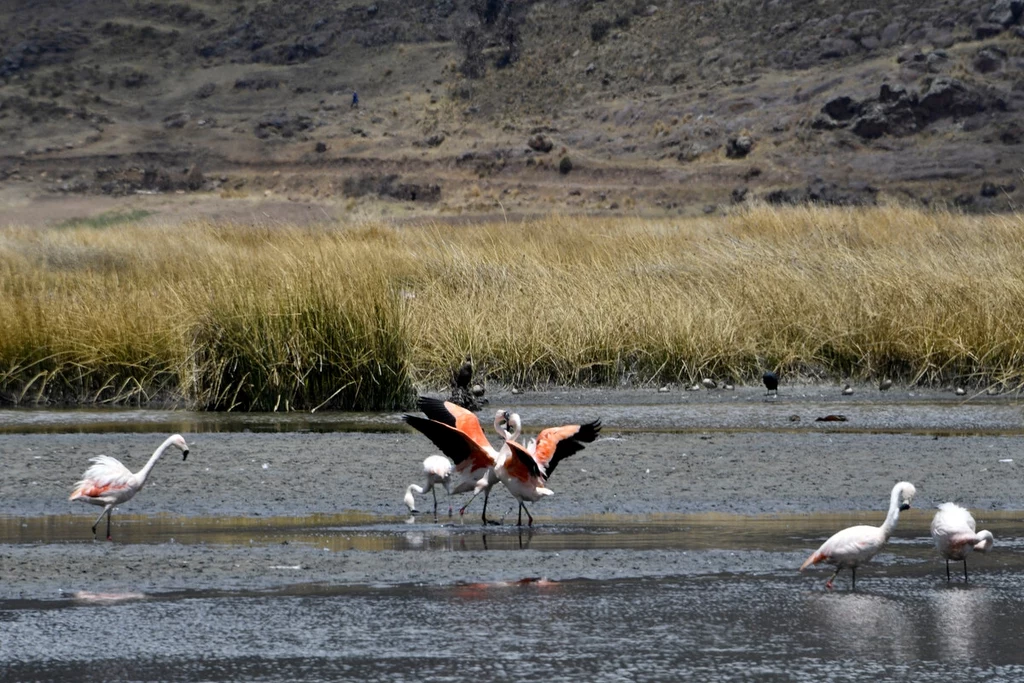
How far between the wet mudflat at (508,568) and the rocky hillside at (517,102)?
38.2m

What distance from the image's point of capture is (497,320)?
53.8 feet

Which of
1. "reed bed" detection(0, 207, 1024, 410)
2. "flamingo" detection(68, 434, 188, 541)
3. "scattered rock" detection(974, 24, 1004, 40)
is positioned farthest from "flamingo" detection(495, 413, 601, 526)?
"scattered rock" detection(974, 24, 1004, 40)

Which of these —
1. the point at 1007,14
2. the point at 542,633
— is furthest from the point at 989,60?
the point at 542,633

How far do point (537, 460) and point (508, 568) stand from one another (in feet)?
3.55

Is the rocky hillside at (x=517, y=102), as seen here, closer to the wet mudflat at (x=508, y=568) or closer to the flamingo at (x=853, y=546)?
the wet mudflat at (x=508, y=568)

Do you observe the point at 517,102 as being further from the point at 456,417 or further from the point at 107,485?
the point at 107,485

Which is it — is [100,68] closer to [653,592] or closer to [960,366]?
[960,366]

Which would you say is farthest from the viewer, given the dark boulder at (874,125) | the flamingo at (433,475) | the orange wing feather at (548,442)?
the dark boulder at (874,125)

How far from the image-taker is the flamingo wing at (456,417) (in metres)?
8.63

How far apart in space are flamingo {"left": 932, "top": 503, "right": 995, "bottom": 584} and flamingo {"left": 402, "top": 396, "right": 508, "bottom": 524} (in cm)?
239

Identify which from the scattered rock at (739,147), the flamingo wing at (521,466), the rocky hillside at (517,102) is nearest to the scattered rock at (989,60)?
the rocky hillside at (517,102)

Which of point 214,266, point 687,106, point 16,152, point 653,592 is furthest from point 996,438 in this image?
point 16,152

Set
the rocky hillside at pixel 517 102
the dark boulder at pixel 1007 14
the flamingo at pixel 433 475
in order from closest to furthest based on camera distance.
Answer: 1. the flamingo at pixel 433 475
2. the rocky hillside at pixel 517 102
3. the dark boulder at pixel 1007 14

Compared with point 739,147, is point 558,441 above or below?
below
